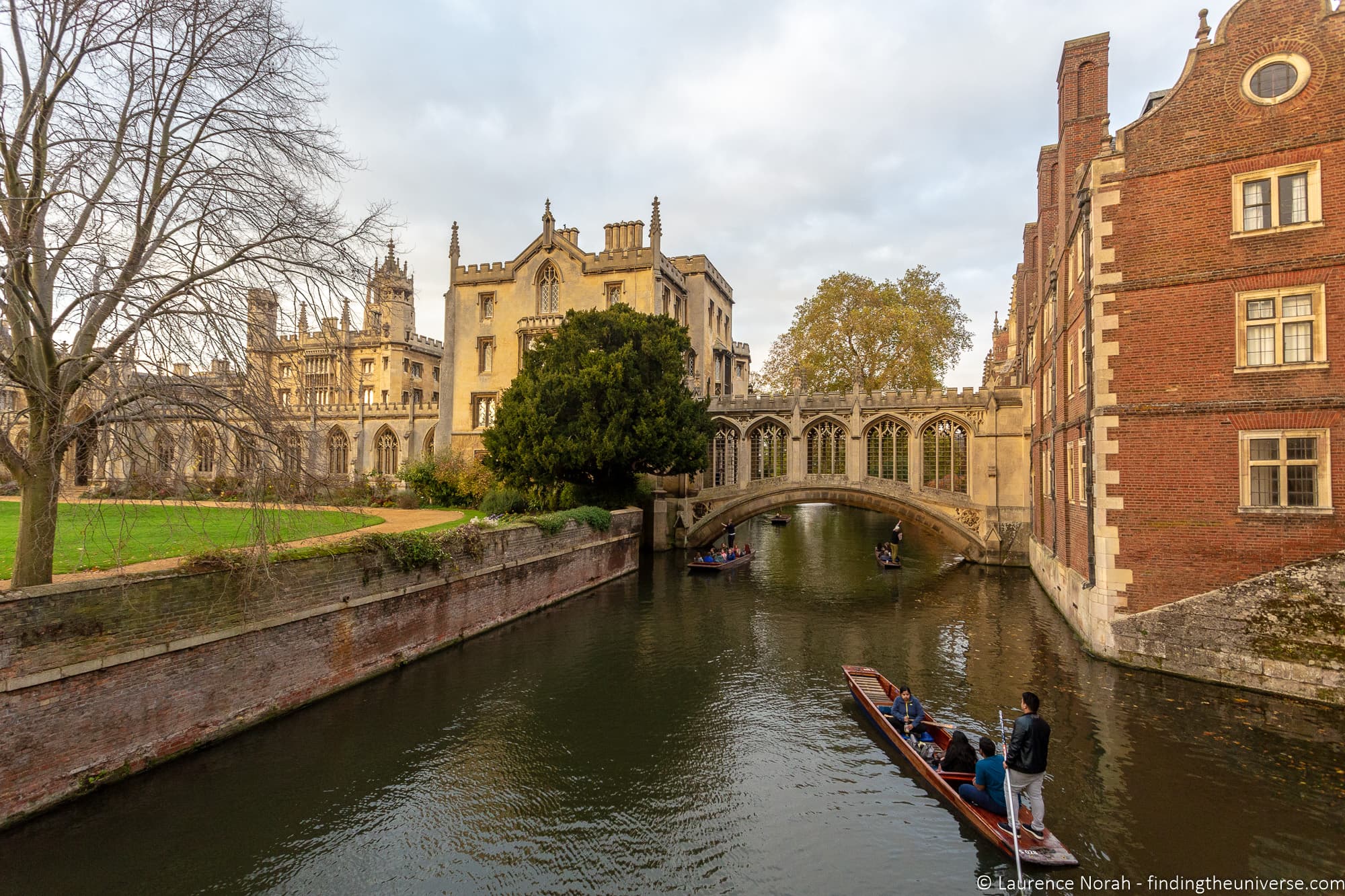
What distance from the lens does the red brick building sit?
474 inches

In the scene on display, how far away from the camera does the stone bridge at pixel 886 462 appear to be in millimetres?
27750

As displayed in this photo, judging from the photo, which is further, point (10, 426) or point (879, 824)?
point (879, 824)

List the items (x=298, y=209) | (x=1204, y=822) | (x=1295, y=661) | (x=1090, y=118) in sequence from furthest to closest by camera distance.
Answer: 1. (x=1090, y=118)
2. (x=1295, y=661)
3. (x=298, y=209)
4. (x=1204, y=822)

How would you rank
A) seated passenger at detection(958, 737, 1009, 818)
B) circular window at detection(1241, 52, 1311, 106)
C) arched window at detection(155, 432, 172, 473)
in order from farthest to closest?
circular window at detection(1241, 52, 1311, 106), seated passenger at detection(958, 737, 1009, 818), arched window at detection(155, 432, 172, 473)

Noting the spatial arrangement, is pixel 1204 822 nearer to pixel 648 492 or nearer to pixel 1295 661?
pixel 1295 661

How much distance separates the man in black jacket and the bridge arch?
21.9m

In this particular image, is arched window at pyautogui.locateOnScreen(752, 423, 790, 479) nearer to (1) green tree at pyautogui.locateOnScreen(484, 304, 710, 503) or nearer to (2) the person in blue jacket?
(1) green tree at pyautogui.locateOnScreen(484, 304, 710, 503)

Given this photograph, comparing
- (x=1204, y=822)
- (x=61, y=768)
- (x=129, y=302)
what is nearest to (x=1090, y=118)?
(x=1204, y=822)

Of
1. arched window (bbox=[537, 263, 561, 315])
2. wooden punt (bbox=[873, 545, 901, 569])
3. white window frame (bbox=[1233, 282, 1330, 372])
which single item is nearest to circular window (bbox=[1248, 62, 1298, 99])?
white window frame (bbox=[1233, 282, 1330, 372])

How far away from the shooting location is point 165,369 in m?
7.54

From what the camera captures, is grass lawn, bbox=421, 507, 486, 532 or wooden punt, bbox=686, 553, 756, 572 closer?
grass lawn, bbox=421, 507, 486, 532

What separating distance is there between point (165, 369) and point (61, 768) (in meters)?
5.25

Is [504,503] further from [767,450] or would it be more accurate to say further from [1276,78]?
[1276,78]

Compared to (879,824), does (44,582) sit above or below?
above
